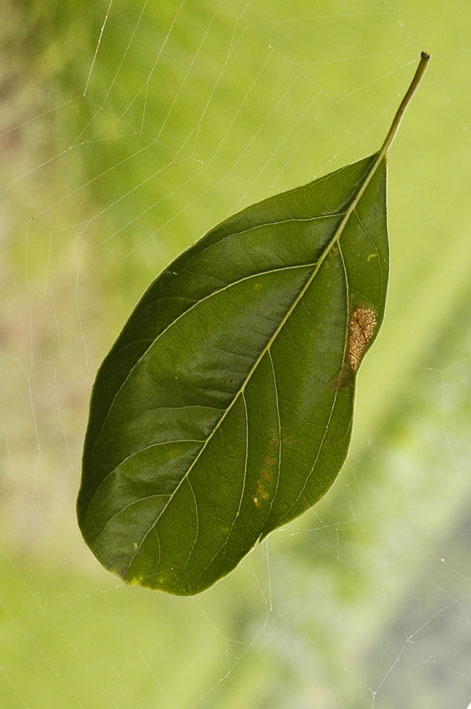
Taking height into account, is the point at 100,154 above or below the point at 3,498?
above

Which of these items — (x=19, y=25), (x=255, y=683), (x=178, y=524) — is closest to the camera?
(x=178, y=524)

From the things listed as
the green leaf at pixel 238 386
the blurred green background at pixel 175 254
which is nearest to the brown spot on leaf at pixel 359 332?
the green leaf at pixel 238 386

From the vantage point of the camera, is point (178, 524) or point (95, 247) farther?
point (95, 247)

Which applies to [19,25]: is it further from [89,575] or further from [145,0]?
[89,575]

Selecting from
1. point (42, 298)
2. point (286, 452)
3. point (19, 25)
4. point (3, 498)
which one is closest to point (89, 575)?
point (3, 498)

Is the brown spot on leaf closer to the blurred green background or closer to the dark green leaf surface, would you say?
the dark green leaf surface

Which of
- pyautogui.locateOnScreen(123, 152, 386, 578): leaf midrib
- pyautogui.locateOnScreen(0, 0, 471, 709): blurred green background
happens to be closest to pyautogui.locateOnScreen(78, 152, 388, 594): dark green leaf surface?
pyautogui.locateOnScreen(123, 152, 386, 578): leaf midrib

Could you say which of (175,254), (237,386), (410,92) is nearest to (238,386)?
(237,386)
